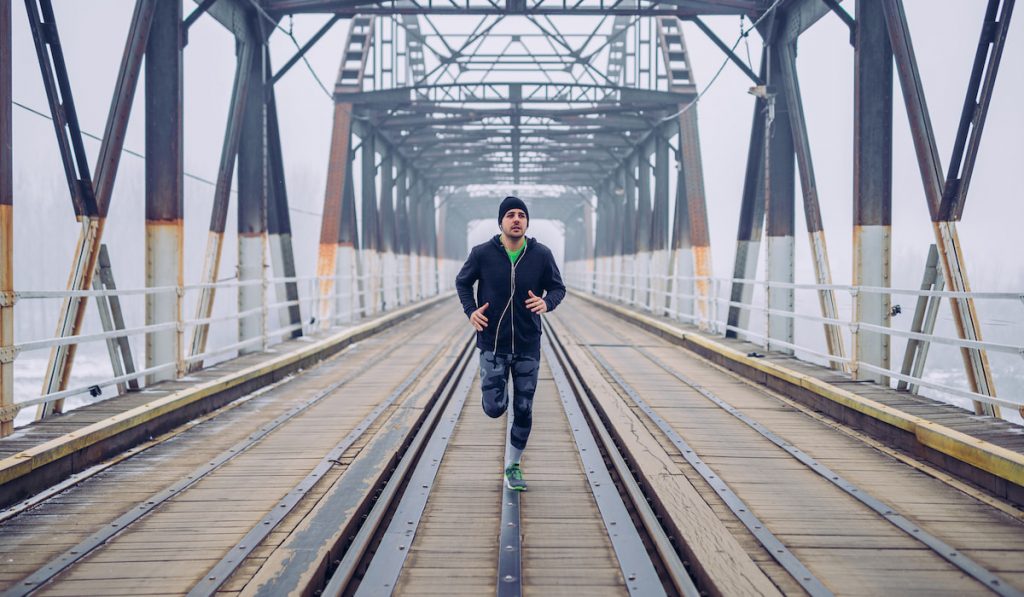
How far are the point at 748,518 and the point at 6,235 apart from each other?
5.19m

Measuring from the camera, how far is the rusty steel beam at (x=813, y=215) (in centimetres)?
1066

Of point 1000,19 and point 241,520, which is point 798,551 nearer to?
point 241,520

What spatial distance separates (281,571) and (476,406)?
5170 millimetres

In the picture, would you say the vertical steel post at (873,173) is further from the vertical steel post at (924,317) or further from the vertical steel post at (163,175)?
the vertical steel post at (163,175)

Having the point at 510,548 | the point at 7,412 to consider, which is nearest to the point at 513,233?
the point at 510,548

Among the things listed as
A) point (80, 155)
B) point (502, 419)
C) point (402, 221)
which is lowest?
point (502, 419)

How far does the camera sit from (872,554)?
13.2ft

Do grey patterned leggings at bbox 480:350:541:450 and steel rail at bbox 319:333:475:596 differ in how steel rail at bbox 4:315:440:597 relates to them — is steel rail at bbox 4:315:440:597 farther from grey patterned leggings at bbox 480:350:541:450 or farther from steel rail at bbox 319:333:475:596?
grey patterned leggings at bbox 480:350:541:450

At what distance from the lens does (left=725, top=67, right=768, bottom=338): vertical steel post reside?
13547 mm

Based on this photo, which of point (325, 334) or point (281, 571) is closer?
point (281, 571)

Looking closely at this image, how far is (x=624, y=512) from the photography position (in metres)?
4.80

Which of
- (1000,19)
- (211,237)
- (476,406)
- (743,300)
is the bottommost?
(476,406)

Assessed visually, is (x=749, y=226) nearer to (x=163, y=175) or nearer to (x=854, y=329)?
(x=854, y=329)

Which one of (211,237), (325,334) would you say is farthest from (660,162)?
(211,237)
